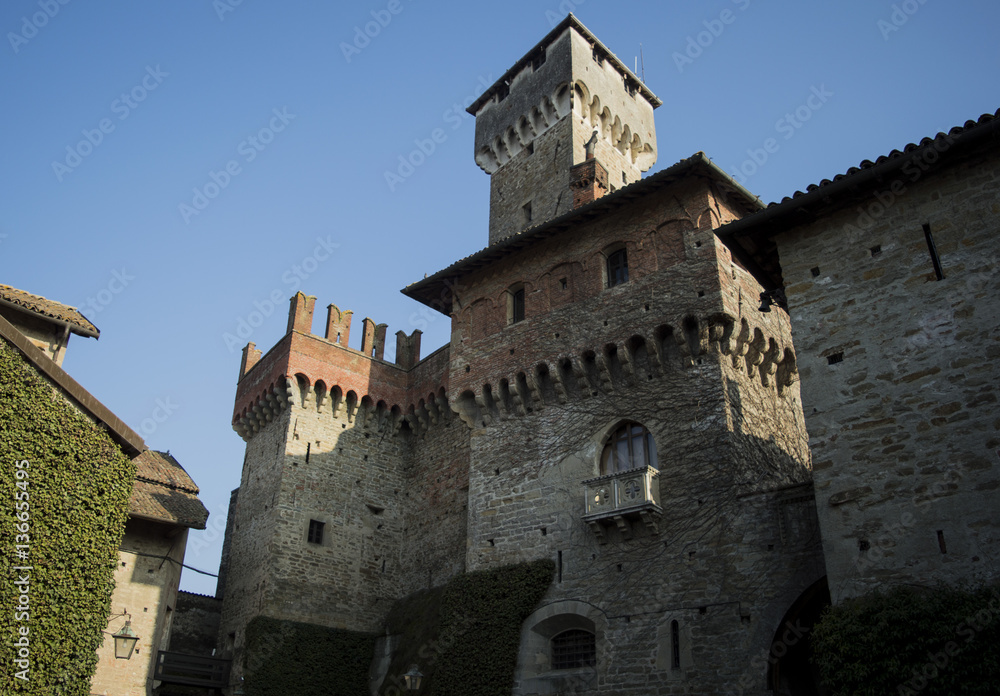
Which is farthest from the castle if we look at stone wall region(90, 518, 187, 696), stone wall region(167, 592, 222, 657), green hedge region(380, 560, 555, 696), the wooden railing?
stone wall region(90, 518, 187, 696)

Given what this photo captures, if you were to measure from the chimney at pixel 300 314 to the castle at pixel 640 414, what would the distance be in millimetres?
77

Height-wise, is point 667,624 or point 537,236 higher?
point 537,236

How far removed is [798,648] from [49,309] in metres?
17.9

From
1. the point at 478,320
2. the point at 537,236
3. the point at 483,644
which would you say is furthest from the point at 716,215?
the point at 483,644

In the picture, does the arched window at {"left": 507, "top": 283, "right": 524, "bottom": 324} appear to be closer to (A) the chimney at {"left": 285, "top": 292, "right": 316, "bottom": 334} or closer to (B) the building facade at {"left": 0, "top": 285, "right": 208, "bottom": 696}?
(A) the chimney at {"left": 285, "top": 292, "right": 316, "bottom": 334}

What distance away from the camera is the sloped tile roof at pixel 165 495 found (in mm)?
18766

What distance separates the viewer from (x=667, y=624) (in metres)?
15.1

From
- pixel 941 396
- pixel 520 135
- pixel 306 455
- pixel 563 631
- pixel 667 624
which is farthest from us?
pixel 520 135

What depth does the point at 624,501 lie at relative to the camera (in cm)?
1638

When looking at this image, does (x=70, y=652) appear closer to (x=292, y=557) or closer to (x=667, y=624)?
Answer: (x=292, y=557)

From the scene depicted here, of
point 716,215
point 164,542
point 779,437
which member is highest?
point 716,215

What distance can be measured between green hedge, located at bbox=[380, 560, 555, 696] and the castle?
1.04 ft

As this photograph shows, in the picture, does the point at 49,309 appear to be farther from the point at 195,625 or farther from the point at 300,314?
the point at 195,625

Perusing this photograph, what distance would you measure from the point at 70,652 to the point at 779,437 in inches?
553
